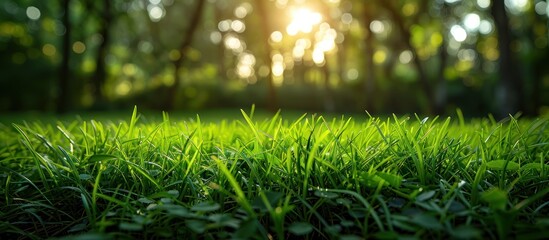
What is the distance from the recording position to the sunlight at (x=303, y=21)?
836 inches

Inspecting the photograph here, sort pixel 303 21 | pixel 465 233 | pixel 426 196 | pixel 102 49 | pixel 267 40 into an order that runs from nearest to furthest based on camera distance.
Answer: pixel 465 233, pixel 426 196, pixel 267 40, pixel 102 49, pixel 303 21

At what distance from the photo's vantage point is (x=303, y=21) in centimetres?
2209

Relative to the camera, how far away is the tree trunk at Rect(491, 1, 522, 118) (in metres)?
8.42

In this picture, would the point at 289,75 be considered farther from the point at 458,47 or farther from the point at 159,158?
the point at 159,158

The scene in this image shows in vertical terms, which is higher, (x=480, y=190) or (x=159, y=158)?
(x=159, y=158)

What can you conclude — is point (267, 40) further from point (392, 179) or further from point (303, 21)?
point (392, 179)

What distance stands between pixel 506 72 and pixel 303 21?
581 inches

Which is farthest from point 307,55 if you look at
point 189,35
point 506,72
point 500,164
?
point 500,164

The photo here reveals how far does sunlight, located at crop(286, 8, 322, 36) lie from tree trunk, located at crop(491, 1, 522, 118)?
13.2m

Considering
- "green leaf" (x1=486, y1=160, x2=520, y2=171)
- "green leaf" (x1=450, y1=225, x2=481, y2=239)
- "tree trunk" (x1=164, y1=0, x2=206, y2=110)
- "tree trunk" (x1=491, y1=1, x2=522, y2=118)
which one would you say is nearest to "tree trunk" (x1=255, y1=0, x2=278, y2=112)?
"tree trunk" (x1=164, y1=0, x2=206, y2=110)

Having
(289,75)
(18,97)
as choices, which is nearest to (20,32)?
(18,97)

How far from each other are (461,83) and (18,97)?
75.4 ft

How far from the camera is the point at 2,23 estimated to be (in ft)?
81.2

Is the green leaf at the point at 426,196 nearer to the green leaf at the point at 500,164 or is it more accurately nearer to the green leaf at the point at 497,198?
the green leaf at the point at 497,198
